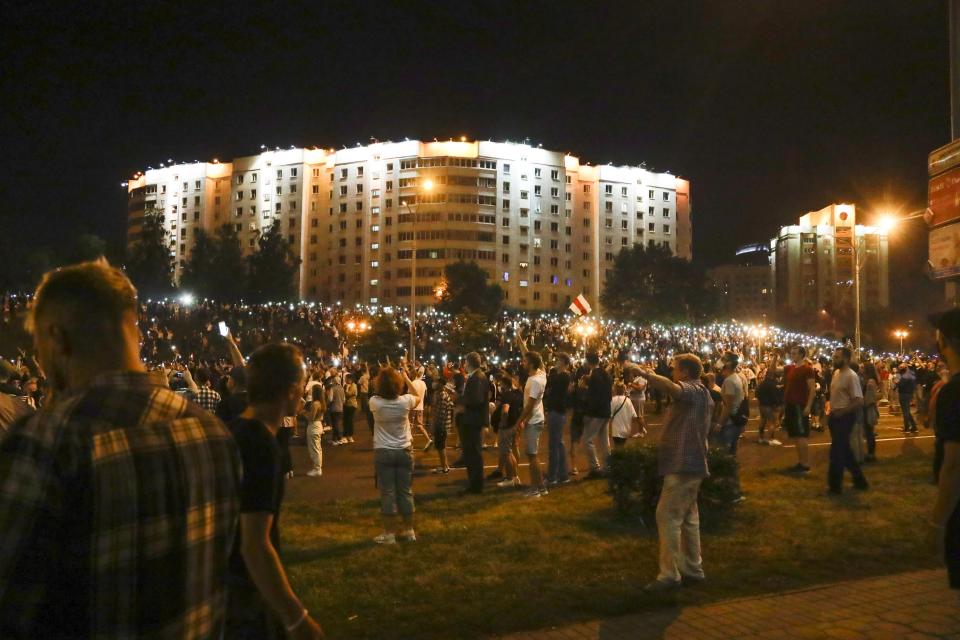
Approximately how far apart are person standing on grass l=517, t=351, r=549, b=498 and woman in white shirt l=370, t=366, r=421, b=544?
2.66 m

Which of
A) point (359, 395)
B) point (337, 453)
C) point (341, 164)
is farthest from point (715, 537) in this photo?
point (341, 164)

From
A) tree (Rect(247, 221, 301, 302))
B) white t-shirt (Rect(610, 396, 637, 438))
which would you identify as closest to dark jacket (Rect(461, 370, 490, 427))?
white t-shirt (Rect(610, 396, 637, 438))

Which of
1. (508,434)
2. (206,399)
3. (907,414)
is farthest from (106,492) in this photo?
(907,414)

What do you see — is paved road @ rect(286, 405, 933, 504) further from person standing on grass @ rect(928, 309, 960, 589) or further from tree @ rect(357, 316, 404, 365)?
tree @ rect(357, 316, 404, 365)

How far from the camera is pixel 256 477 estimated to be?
288 cm

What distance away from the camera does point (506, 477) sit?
11.5m

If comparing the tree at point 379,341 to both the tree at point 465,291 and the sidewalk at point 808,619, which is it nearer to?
the tree at point 465,291

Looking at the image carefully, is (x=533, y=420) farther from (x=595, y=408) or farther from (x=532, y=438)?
(x=595, y=408)

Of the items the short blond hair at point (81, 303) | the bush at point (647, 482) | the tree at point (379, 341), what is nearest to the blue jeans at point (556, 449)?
the bush at point (647, 482)

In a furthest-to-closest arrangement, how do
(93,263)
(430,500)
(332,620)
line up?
(430,500) < (332,620) < (93,263)

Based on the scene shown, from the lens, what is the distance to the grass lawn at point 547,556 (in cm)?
560

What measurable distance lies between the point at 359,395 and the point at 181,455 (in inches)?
786

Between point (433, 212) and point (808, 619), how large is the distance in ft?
311

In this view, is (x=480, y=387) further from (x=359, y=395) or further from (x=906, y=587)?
(x=359, y=395)
